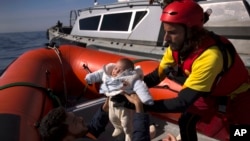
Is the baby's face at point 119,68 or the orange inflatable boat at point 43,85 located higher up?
the baby's face at point 119,68

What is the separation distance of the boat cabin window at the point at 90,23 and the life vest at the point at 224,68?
5.79 meters

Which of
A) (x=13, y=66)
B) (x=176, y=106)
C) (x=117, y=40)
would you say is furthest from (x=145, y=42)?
(x=176, y=106)

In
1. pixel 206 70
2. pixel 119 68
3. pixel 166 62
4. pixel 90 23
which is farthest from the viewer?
pixel 90 23

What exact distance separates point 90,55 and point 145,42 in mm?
1757

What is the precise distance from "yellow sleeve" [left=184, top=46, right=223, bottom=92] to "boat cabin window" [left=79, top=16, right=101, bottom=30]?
6.01 metres

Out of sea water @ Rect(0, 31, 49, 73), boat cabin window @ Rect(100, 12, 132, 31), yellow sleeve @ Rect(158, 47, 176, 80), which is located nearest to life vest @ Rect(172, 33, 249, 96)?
yellow sleeve @ Rect(158, 47, 176, 80)

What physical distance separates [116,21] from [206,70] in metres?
5.24

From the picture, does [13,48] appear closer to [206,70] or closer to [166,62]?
[166,62]

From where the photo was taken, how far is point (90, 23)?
8359 mm

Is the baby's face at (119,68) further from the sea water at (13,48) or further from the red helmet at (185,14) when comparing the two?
the sea water at (13,48)

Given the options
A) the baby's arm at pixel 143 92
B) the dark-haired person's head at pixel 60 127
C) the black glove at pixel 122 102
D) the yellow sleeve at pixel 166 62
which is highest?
the yellow sleeve at pixel 166 62

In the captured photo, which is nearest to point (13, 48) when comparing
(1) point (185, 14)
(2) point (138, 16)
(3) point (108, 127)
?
(2) point (138, 16)

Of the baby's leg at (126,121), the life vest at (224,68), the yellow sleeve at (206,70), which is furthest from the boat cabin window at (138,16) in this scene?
the yellow sleeve at (206,70)

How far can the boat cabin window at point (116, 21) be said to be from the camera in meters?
6.62
